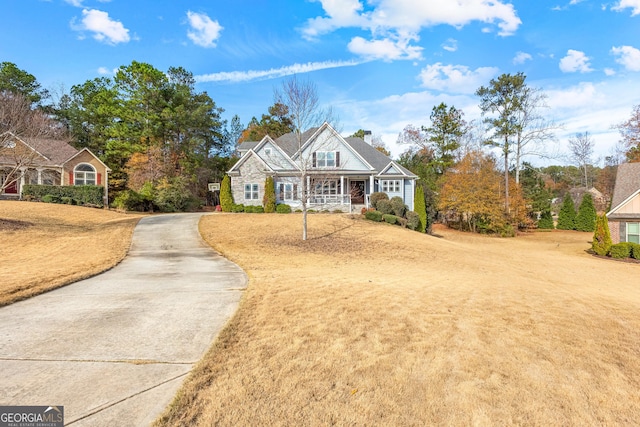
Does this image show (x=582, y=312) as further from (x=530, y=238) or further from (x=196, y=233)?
(x=530, y=238)

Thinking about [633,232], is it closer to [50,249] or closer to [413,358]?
[413,358]

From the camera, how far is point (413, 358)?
3822mm

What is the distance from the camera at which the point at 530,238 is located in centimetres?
3120

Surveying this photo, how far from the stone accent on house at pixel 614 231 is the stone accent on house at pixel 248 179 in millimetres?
24498

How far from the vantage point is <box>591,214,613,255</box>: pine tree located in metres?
20.2

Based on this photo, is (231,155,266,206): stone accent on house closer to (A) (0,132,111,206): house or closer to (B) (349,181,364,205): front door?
(B) (349,181,364,205): front door

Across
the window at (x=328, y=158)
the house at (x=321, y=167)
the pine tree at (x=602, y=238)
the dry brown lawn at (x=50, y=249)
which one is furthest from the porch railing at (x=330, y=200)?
the pine tree at (x=602, y=238)

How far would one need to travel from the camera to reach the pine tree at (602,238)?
20156 millimetres

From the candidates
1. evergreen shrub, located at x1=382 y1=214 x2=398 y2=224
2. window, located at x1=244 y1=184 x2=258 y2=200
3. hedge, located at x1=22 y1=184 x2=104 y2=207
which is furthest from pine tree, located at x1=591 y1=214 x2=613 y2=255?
hedge, located at x1=22 y1=184 x2=104 y2=207

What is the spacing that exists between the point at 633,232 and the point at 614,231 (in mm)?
879

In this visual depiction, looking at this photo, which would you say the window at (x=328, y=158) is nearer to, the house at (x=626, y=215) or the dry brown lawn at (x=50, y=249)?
the dry brown lawn at (x=50, y=249)

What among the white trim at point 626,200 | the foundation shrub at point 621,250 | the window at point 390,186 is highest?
the window at point 390,186

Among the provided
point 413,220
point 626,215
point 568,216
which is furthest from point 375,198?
point 568,216

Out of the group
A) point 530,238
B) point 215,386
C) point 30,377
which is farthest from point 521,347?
point 530,238
